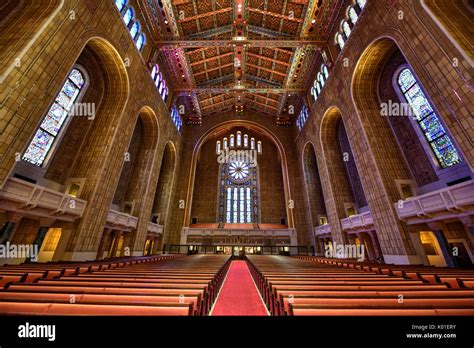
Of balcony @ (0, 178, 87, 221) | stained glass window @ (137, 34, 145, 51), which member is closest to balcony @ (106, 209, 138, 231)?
balcony @ (0, 178, 87, 221)

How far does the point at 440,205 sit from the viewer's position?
25.4ft

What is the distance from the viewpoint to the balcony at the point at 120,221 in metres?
11.8

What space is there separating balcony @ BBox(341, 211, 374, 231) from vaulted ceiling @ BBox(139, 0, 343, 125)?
13.3m

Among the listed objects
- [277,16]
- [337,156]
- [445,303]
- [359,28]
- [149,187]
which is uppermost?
[277,16]

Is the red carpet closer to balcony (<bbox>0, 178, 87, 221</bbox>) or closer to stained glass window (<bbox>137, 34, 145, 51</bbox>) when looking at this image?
balcony (<bbox>0, 178, 87, 221</bbox>)

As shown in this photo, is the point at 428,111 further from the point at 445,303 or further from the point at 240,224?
the point at 240,224

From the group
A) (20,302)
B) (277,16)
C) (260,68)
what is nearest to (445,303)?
(20,302)

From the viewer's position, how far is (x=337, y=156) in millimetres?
16953

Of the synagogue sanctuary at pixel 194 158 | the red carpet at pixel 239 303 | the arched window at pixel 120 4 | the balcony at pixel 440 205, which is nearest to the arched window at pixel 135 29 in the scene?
the synagogue sanctuary at pixel 194 158

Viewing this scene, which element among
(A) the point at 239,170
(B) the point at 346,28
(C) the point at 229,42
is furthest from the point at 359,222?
(A) the point at 239,170

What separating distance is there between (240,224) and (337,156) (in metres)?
13.3

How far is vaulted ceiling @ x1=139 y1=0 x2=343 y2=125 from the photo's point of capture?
14.4m

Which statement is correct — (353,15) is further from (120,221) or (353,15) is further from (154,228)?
(154,228)

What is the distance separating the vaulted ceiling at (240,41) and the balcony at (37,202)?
13257 millimetres
